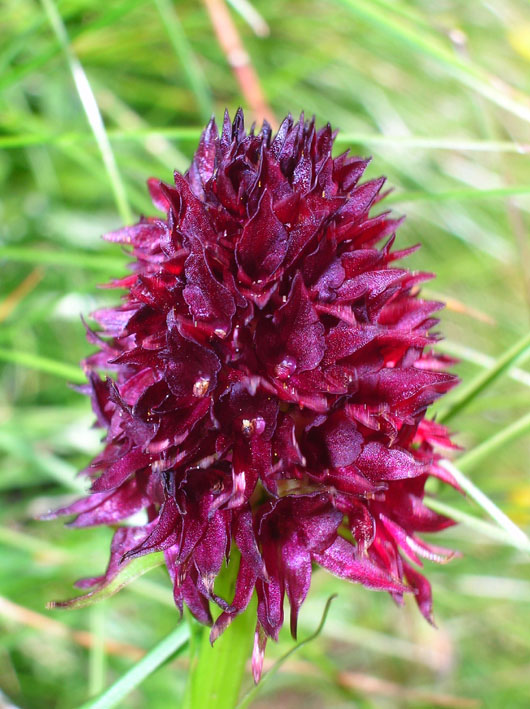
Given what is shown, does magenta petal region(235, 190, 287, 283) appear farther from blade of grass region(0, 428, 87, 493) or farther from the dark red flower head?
blade of grass region(0, 428, 87, 493)

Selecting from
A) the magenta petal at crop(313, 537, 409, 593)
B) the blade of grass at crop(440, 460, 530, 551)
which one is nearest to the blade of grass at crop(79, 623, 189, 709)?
the magenta petal at crop(313, 537, 409, 593)

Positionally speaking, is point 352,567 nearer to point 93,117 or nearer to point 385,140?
point 385,140

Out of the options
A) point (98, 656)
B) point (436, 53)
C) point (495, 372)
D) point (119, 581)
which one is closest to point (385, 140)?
point (436, 53)

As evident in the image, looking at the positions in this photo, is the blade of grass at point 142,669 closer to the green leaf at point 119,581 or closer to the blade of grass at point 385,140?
the green leaf at point 119,581

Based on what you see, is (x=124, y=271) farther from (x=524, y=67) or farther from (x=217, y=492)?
(x=524, y=67)

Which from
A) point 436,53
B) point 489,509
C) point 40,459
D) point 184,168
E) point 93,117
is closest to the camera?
point 489,509

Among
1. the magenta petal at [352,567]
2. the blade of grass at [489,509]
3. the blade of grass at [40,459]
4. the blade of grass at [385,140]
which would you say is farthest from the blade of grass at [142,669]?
the blade of grass at [385,140]

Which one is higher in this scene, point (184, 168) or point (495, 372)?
point (184, 168)
